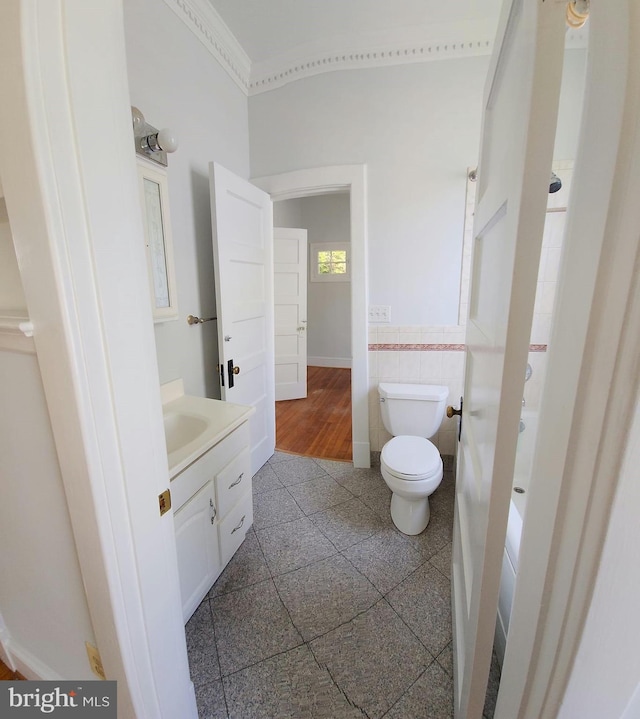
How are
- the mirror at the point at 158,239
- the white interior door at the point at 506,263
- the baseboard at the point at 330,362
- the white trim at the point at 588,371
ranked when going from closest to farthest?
the white trim at the point at 588,371 < the white interior door at the point at 506,263 < the mirror at the point at 158,239 < the baseboard at the point at 330,362

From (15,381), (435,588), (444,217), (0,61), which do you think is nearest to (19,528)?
(15,381)

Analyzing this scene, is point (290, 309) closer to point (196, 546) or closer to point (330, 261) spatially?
point (330, 261)

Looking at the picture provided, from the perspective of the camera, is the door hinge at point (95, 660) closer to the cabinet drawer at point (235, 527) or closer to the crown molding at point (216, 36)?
the cabinet drawer at point (235, 527)

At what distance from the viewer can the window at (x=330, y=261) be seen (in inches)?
195

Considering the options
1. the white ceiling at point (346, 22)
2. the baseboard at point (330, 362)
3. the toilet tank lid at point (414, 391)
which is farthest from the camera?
the baseboard at point (330, 362)

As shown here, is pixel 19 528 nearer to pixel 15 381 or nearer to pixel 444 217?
pixel 15 381

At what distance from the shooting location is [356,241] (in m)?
2.16

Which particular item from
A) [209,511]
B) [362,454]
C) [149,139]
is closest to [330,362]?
[362,454]

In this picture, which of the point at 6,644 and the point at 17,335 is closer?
the point at 17,335

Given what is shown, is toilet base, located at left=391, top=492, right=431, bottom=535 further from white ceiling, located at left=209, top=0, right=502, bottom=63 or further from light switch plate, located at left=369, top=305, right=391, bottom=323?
white ceiling, located at left=209, top=0, right=502, bottom=63

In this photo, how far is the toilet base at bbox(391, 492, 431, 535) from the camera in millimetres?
1761

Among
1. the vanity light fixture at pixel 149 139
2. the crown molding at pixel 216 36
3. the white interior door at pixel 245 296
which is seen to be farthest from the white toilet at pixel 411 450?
the crown molding at pixel 216 36

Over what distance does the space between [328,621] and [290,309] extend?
Result: 3.03 meters

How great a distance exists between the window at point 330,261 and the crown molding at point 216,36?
2.81 m
